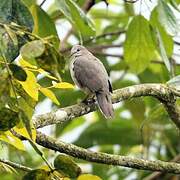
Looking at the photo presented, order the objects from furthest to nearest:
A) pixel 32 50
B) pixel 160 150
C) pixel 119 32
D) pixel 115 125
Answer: pixel 160 150 < pixel 115 125 < pixel 119 32 < pixel 32 50

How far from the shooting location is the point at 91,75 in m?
3.06

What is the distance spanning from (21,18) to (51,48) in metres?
0.20

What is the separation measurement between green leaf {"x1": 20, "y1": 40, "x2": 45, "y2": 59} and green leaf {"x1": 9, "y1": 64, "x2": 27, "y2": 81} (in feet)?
0.21

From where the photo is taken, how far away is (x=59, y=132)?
365 cm

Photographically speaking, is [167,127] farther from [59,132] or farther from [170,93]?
[170,93]

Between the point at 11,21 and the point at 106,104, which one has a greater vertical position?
the point at 11,21

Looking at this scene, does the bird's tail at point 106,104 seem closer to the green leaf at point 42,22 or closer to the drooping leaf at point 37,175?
the green leaf at point 42,22

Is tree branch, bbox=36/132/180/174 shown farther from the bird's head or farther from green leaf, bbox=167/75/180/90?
the bird's head

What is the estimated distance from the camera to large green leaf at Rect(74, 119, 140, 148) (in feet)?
12.5

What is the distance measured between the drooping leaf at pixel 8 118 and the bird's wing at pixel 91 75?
5.43 feet

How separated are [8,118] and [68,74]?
2.26 metres

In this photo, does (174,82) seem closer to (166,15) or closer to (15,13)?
(166,15)

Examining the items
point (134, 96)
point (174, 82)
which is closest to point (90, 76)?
point (134, 96)

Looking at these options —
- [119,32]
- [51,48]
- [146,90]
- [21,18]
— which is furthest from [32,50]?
[119,32]
